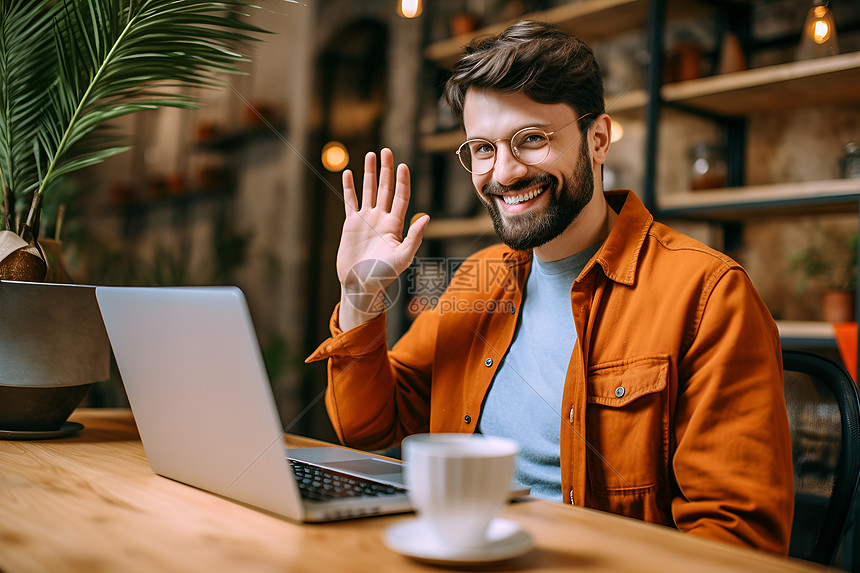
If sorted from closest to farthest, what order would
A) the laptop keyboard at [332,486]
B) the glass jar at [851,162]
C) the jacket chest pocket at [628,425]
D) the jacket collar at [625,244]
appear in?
the laptop keyboard at [332,486], the jacket chest pocket at [628,425], the jacket collar at [625,244], the glass jar at [851,162]

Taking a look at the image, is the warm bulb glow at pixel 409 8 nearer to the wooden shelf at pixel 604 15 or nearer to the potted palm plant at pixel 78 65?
the wooden shelf at pixel 604 15

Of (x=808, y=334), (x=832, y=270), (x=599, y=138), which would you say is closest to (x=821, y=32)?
(x=832, y=270)

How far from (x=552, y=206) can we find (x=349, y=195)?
13.0 inches

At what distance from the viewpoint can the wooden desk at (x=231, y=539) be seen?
1.63 feet

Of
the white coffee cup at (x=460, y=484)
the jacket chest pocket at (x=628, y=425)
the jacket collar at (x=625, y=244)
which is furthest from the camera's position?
the jacket collar at (x=625, y=244)

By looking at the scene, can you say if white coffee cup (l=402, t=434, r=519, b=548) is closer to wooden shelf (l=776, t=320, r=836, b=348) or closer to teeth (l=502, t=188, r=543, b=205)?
teeth (l=502, t=188, r=543, b=205)

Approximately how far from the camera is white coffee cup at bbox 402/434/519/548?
47 centimetres

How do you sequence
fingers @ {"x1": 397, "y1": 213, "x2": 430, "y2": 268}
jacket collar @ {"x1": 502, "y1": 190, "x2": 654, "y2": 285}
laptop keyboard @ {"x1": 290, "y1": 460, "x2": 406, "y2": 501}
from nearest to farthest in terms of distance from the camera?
1. laptop keyboard @ {"x1": 290, "y1": 460, "x2": 406, "y2": 501}
2. jacket collar @ {"x1": 502, "y1": 190, "x2": 654, "y2": 285}
3. fingers @ {"x1": 397, "y1": 213, "x2": 430, "y2": 268}

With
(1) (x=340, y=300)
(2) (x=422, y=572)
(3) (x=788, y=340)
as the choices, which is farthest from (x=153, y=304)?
(3) (x=788, y=340)

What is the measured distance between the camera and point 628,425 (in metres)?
0.96

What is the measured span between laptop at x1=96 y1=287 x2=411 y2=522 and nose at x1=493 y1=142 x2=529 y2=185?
0.56 m

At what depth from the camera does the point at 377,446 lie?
126 centimetres

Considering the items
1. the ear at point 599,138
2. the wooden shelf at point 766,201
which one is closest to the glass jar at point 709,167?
the wooden shelf at point 766,201

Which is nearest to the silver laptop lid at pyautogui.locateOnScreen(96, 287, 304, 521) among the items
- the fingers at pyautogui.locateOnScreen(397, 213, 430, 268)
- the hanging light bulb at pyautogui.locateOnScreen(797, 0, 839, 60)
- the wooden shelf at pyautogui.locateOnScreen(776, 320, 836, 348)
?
the fingers at pyautogui.locateOnScreen(397, 213, 430, 268)
